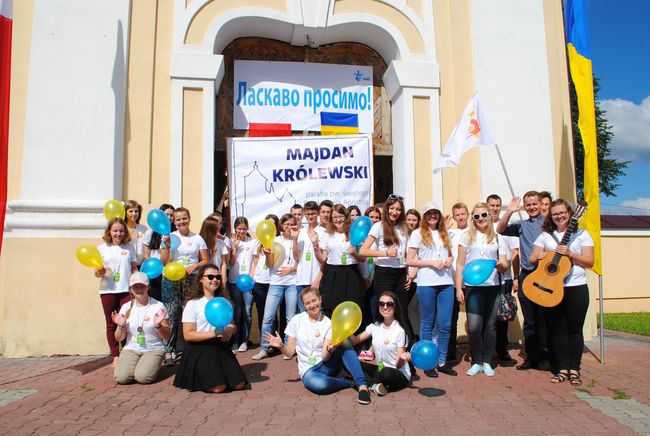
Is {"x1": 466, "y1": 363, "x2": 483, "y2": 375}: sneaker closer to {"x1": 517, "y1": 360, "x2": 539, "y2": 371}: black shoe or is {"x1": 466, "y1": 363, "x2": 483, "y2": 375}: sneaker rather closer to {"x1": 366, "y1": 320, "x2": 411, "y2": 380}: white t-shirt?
{"x1": 517, "y1": 360, "x2": 539, "y2": 371}: black shoe

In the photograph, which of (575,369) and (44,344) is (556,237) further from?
(44,344)

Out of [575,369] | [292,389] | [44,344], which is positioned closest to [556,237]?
[575,369]

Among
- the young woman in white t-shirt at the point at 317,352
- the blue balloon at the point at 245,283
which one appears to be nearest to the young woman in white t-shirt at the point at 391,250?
the young woman in white t-shirt at the point at 317,352

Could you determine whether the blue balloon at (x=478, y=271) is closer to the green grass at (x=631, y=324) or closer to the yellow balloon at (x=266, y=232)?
the yellow balloon at (x=266, y=232)

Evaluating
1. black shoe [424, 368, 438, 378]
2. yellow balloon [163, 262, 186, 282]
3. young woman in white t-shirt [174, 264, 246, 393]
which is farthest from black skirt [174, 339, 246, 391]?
black shoe [424, 368, 438, 378]

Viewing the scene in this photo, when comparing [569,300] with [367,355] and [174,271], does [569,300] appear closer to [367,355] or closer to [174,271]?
[367,355]

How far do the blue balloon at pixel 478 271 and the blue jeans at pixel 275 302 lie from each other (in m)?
2.05

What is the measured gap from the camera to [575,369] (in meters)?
4.97

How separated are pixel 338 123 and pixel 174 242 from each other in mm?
3476

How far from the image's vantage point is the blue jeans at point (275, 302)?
19.5 feet

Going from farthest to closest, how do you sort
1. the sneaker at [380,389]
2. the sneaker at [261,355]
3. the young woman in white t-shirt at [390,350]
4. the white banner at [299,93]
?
the white banner at [299,93]
the sneaker at [261,355]
the young woman in white t-shirt at [390,350]
the sneaker at [380,389]

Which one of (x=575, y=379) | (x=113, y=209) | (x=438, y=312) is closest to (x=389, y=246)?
(x=438, y=312)

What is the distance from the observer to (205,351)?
15.4 ft

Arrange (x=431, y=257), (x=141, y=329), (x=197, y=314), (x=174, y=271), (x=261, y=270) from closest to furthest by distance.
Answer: (x=197, y=314) < (x=141, y=329) < (x=174, y=271) < (x=431, y=257) < (x=261, y=270)
